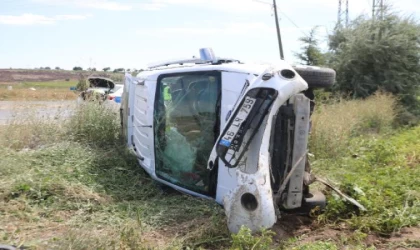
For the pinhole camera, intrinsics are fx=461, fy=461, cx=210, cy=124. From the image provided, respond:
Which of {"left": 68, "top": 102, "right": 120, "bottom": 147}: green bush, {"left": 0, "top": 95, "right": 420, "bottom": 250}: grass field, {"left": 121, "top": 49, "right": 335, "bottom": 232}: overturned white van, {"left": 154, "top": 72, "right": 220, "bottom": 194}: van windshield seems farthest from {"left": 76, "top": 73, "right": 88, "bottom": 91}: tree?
{"left": 154, "top": 72, "right": 220, "bottom": 194}: van windshield

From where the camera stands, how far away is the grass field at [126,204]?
405 cm

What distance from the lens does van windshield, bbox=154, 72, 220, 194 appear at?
498 cm

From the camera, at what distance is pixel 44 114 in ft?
27.2

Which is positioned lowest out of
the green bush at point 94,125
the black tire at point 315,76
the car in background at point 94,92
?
the green bush at point 94,125

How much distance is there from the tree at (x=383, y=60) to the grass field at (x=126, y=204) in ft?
30.4

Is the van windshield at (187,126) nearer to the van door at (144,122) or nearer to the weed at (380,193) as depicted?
the van door at (144,122)

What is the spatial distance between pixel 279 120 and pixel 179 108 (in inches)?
51.7

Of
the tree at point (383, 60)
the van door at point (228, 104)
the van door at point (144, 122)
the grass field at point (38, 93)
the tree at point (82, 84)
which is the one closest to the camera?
the van door at point (228, 104)

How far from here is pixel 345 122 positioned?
10.5 meters

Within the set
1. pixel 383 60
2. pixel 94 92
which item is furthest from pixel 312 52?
pixel 94 92

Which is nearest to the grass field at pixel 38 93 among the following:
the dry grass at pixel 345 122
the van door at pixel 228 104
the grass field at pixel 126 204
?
the grass field at pixel 126 204

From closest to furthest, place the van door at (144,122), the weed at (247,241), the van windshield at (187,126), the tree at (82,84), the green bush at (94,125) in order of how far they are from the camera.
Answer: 1. the weed at (247,241)
2. the van windshield at (187,126)
3. the van door at (144,122)
4. the green bush at (94,125)
5. the tree at (82,84)

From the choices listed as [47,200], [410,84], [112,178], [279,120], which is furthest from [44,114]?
[410,84]

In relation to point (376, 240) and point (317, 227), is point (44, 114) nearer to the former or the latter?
point (317, 227)
